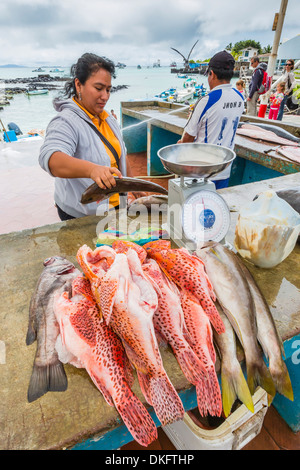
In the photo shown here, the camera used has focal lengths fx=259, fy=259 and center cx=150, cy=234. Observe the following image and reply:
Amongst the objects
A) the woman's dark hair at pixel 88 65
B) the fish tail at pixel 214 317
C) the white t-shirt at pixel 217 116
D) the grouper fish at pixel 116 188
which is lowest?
the fish tail at pixel 214 317

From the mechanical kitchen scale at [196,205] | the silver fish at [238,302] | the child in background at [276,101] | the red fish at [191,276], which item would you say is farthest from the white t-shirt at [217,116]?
the child in background at [276,101]

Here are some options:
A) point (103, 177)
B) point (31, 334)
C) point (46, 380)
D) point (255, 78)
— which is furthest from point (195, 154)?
point (255, 78)

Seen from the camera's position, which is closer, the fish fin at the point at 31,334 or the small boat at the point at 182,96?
the fish fin at the point at 31,334

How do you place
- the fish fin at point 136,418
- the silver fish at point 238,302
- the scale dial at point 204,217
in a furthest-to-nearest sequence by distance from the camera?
the scale dial at point 204,217 → the silver fish at point 238,302 → the fish fin at point 136,418

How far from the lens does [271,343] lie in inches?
49.4

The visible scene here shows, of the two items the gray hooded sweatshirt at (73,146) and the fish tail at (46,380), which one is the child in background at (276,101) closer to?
the gray hooded sweatshirt at (73,146)

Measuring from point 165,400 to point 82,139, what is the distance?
1.91m

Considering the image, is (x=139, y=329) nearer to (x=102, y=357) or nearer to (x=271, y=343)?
(x=102, y=357)

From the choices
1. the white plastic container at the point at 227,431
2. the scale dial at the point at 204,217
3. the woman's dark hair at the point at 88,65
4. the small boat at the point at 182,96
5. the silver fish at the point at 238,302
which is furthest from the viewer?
the small boat at the point at 182,96

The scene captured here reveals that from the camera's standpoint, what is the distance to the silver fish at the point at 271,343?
1.15m

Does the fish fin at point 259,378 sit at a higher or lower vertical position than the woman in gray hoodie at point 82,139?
lower

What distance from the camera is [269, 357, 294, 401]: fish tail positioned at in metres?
1.14

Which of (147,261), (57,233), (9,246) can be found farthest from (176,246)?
(9,246)

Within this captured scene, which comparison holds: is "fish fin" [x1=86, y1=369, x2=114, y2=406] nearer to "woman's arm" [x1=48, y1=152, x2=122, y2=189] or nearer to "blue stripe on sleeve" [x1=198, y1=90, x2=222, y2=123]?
"woman's arm" [x1=48, y1=152, x2=122, y2=189]
